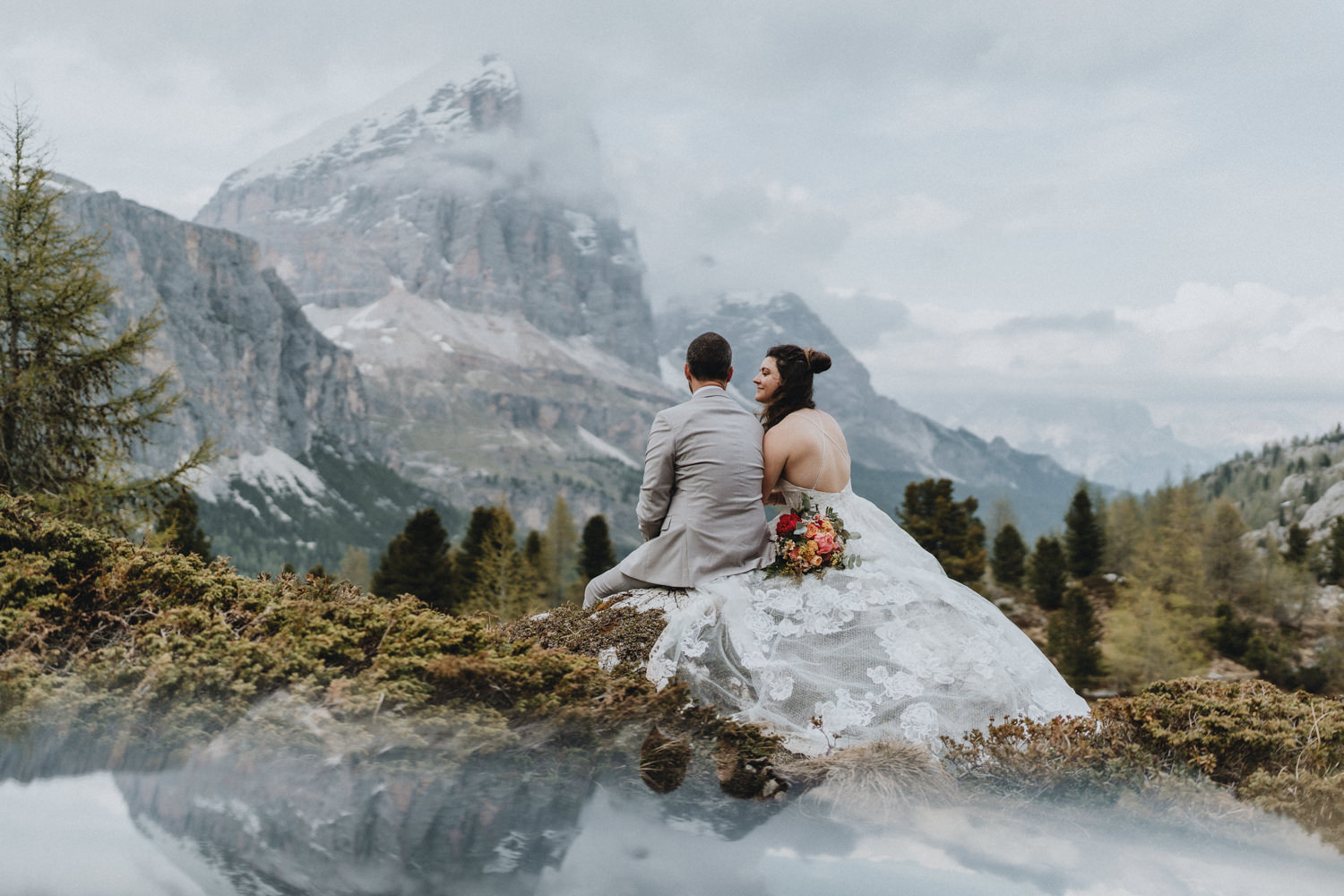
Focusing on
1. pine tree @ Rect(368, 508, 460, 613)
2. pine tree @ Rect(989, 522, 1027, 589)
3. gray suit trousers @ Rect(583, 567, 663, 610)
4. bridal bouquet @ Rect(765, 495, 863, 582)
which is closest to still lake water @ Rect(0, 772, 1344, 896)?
bridal bouquet @ Rect(765, 495, 863, 582)

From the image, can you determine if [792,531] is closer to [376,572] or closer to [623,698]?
[623,698]

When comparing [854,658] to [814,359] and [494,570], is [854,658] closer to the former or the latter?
[814,359]

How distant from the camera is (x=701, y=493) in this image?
665 cm

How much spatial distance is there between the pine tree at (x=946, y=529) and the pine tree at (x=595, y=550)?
21.9m

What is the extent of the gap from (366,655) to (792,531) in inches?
142

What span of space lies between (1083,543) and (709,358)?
74.2 m

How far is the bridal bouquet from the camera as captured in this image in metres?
6.74

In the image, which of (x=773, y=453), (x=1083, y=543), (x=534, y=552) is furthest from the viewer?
(x=1083, y=543)

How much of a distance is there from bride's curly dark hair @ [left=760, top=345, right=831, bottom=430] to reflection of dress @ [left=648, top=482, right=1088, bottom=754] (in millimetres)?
1445

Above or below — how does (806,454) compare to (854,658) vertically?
above

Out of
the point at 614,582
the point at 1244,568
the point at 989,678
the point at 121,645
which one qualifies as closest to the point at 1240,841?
the point at 989,678

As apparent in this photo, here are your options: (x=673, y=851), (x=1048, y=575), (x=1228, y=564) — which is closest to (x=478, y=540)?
(x=1048, y=575)

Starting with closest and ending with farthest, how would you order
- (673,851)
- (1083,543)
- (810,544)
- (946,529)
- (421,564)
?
(673,851) < (810,544) < (421,564) < (946,529) < (1083,543)

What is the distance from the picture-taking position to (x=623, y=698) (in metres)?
5.00
